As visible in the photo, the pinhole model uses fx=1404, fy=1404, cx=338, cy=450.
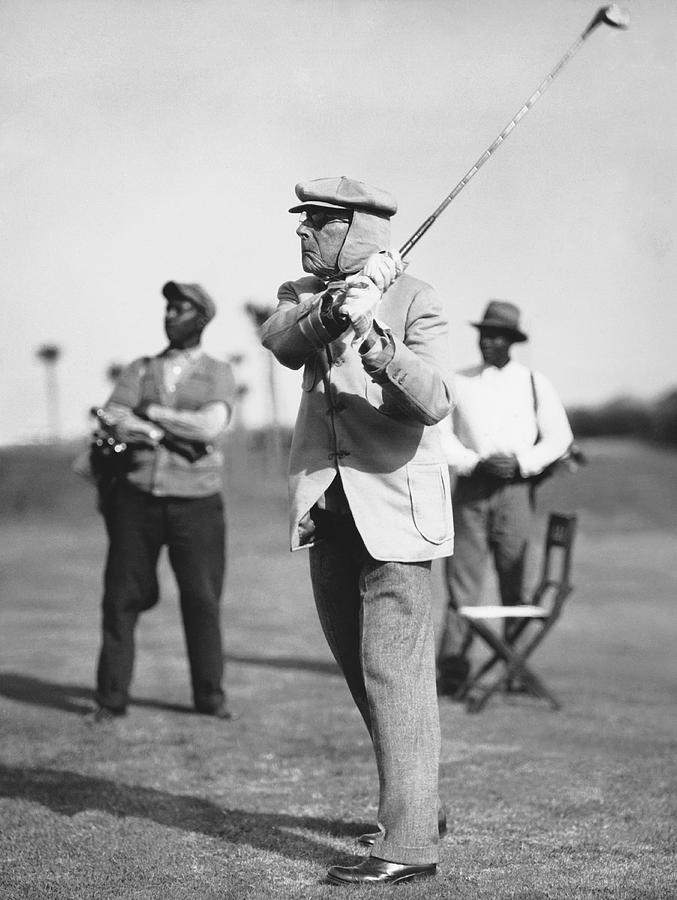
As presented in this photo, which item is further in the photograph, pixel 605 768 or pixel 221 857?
pixel 605 768

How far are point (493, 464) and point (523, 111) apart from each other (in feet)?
12.9

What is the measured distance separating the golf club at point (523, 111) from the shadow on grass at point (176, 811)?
207 centimetres

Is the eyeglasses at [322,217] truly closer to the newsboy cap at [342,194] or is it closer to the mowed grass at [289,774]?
the newsboy cap at [342,194]

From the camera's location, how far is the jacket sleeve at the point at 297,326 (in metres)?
4.27

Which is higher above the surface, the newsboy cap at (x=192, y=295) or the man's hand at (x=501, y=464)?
the newsboy cap at (x=192, y=295)

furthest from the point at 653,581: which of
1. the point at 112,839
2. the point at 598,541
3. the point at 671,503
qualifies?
the point at 112,839

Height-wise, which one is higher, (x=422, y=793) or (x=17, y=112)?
(x=17, y=112)

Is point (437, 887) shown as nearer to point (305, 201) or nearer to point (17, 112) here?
point (305, 201)

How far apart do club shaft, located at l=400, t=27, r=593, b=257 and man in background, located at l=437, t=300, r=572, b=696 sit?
12.7 ft

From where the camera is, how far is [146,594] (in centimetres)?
773

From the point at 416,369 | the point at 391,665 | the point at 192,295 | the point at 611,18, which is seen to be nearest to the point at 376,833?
the point at 391,665

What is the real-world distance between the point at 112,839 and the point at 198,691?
2712 mm

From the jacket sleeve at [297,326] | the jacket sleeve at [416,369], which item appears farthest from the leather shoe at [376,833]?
the jacket sleeve at [297,326]

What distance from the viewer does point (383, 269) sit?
4191 millimetres
